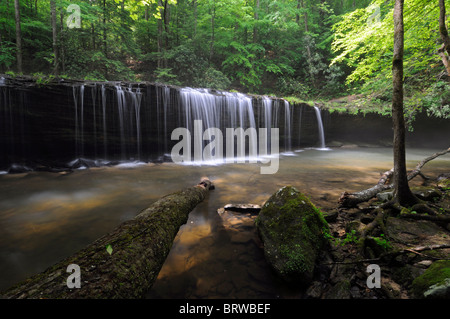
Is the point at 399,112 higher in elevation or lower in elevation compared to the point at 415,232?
higher

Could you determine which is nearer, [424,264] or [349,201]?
[424,264]

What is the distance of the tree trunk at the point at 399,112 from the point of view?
3.24 meters

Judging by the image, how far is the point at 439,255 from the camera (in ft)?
7.28

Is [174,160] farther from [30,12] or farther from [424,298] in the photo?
[30,12]

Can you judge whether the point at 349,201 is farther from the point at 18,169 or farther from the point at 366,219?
the point at 18,169

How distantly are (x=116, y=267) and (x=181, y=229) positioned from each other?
71.8 inches

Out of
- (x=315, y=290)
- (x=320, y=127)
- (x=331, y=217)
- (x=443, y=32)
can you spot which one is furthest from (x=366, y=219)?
(x=320, y=127)

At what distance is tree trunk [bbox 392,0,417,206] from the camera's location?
3240 millimetres

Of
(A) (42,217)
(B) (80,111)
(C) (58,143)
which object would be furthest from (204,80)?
(A) (42,217)

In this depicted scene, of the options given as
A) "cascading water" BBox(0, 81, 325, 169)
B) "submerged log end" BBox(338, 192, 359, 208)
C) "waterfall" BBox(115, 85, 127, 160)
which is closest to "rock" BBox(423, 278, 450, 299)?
"submerged log end" BBox(338, 192, 359, 208)

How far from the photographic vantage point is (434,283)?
1730mm

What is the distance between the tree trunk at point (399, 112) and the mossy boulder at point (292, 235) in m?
1.81

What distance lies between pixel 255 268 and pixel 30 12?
23.8 metres

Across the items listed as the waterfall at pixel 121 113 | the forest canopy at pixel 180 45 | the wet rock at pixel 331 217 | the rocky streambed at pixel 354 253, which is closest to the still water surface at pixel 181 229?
the rocky streambed at pixel 354 253
